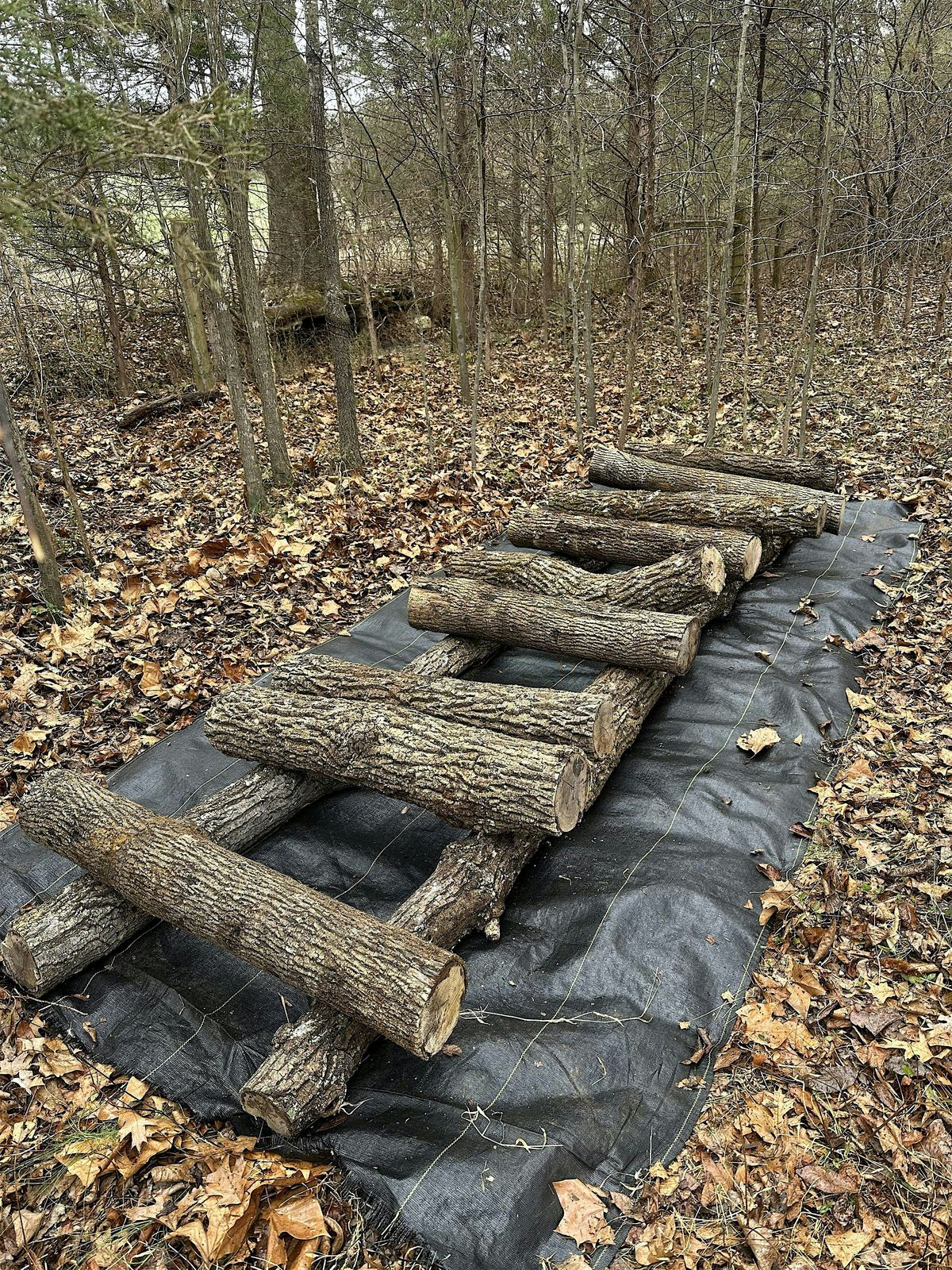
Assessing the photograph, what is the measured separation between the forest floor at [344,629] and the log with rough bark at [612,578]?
0.86 m

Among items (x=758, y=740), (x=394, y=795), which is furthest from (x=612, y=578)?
(x=394, y=795)

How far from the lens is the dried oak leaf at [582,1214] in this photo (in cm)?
235

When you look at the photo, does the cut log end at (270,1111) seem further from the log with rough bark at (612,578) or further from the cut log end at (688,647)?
the log with rough bark at (612,578)

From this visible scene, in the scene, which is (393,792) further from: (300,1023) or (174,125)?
(174,125)

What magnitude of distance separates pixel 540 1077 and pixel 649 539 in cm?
396

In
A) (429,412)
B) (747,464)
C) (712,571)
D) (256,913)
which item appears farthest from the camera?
(429,412)

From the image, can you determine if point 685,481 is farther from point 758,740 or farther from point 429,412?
point 429,412

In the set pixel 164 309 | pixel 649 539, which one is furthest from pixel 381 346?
pixel 649 539

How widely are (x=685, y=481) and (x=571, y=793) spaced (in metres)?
4.06

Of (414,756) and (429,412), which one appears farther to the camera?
(429,412)

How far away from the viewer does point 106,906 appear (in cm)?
354

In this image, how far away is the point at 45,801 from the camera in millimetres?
3775

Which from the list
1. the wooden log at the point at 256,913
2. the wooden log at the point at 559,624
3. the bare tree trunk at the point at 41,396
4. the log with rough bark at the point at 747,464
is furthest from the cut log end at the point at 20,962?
the log with rough bark at the point at 747,464

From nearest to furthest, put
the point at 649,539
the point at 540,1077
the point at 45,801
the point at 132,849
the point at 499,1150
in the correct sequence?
the point at 499,1150 → the point at 540,1077 → the point at 132,849 → the point at 45,801 → the point at 649,539
